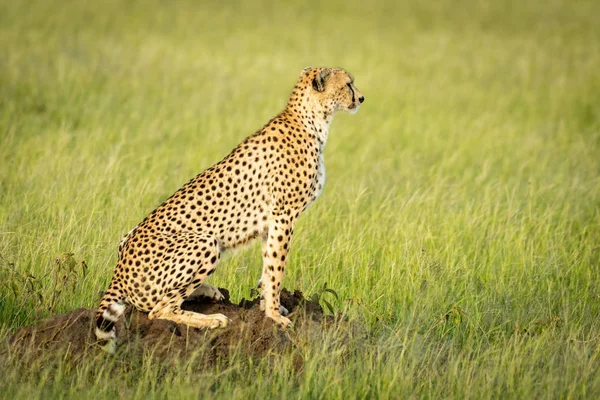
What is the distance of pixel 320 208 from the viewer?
765 cm

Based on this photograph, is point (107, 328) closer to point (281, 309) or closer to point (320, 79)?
point (281, 309)

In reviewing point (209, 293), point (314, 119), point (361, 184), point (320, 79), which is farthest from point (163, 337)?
point (361, 184)

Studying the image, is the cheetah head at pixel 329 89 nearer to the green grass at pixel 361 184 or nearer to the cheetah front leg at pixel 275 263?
the cheetah front leg at pixel 275 263

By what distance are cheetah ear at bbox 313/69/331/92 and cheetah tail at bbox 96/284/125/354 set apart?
1.69 m

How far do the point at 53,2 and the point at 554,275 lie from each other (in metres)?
15.7

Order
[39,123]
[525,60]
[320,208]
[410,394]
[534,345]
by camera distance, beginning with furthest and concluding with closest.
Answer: [525,60] < [39,123] < [320,208] < [534,345] < [410,394]

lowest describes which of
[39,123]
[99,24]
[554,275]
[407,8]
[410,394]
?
[410,394]

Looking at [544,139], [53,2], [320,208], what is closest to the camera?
Answer: [320,208]

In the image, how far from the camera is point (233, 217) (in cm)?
507

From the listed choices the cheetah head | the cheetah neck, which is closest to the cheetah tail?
the cheetah neck

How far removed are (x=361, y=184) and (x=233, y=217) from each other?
3.05 metres

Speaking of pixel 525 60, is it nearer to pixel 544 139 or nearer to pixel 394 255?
pixel 544 139

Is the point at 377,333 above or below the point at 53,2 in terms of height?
below

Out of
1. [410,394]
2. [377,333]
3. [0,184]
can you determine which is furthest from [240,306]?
[0,184]
